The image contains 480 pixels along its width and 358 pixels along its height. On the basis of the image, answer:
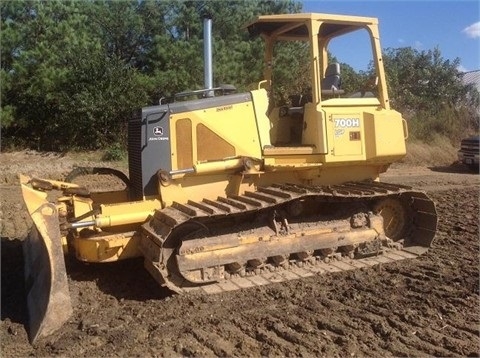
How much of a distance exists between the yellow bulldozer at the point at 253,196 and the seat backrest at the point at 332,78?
0.9 inches

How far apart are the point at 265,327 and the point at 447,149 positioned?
1732 centimetres

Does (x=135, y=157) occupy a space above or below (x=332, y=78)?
below

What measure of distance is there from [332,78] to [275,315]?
9.87 ft

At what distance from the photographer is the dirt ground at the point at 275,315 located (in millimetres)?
4031

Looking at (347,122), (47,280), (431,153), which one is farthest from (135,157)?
(431,153)

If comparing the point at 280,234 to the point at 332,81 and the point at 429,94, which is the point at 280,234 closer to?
the point at 332,81

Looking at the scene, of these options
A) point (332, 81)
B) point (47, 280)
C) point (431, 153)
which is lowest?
point (47, 280)

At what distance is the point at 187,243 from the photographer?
17.0 ft

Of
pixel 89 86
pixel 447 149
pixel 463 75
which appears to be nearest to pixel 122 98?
pixel 89 86

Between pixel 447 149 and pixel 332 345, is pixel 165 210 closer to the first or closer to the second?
pixel 332 345

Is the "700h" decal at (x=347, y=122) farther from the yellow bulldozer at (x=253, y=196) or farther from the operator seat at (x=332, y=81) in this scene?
the operator seat at (x=332, y=81)

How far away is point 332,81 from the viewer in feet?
21.0

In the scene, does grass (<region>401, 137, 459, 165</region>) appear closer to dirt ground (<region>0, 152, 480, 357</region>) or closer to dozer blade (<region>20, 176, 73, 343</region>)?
dirt ground (<region>0, 152, 480, 357</region>)

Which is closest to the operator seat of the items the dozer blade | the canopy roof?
the canopy roof
